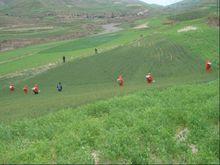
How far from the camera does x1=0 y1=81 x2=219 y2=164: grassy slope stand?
17125mm

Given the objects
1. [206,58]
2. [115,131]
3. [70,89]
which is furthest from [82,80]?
[115,131]

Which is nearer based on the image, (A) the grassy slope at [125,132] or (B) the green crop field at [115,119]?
(A) the grassy slope at [125,132]

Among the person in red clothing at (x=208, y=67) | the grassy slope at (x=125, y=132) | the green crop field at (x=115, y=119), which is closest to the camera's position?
the grassy slope at (x=125, y=132)

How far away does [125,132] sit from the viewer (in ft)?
62.8

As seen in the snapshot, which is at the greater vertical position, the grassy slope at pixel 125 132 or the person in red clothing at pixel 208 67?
the grassy slope at pixel 125 132

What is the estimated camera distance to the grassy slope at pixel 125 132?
17125 millimetres

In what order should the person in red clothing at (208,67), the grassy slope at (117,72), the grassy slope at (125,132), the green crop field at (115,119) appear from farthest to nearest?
the person in red clothing at (208,67) → the grassy slope at (117,72) → the green crop field at (115,119) → the grassy slope at (125,132)

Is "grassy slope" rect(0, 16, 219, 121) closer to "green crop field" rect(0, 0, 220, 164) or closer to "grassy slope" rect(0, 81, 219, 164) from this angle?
"green crop field" rect(0, 0, 220, 164)

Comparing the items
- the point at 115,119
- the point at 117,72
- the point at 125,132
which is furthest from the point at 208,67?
the point at 125,132

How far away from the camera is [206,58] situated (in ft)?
147

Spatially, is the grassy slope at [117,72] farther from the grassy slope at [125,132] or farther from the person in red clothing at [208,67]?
the grassy slope at [125,132]

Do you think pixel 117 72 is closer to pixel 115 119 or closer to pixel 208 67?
pixel 208 67

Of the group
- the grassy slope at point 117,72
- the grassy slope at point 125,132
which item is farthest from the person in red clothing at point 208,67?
the grassy slope at point 125,132

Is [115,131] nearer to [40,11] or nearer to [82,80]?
[82,80]
